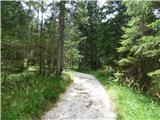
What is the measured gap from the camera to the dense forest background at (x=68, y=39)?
14.4 m

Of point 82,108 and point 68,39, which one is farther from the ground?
point 68,39

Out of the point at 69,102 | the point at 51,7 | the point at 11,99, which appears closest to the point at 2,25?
the point at 11,99

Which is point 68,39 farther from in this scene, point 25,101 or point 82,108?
point 25,101

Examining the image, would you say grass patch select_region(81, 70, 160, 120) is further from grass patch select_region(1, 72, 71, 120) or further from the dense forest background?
grass patch select_region(1, 72, 71, 120)

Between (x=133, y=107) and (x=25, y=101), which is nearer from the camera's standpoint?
(x=133, y=107)

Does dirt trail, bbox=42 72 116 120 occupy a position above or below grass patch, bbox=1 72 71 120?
below

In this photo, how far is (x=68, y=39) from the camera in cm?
2855

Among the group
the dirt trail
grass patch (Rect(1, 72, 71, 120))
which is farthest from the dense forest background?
the dirt trail

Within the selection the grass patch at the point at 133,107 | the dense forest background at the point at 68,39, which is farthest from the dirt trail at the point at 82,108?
the dense forest background at the point at 68,39

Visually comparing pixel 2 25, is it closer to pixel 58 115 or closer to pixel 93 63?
pixel 58 115

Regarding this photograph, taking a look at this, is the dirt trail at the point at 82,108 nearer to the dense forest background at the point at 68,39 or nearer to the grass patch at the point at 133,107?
the grass patch at the point at 133,107

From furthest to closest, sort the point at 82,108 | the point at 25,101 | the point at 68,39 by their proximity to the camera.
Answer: the point at 68,39 → the point at 82,108 → the point at 25,101

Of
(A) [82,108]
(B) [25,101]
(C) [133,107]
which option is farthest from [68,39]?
(C) [133,107]

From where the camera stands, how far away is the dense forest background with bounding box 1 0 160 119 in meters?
14.4
